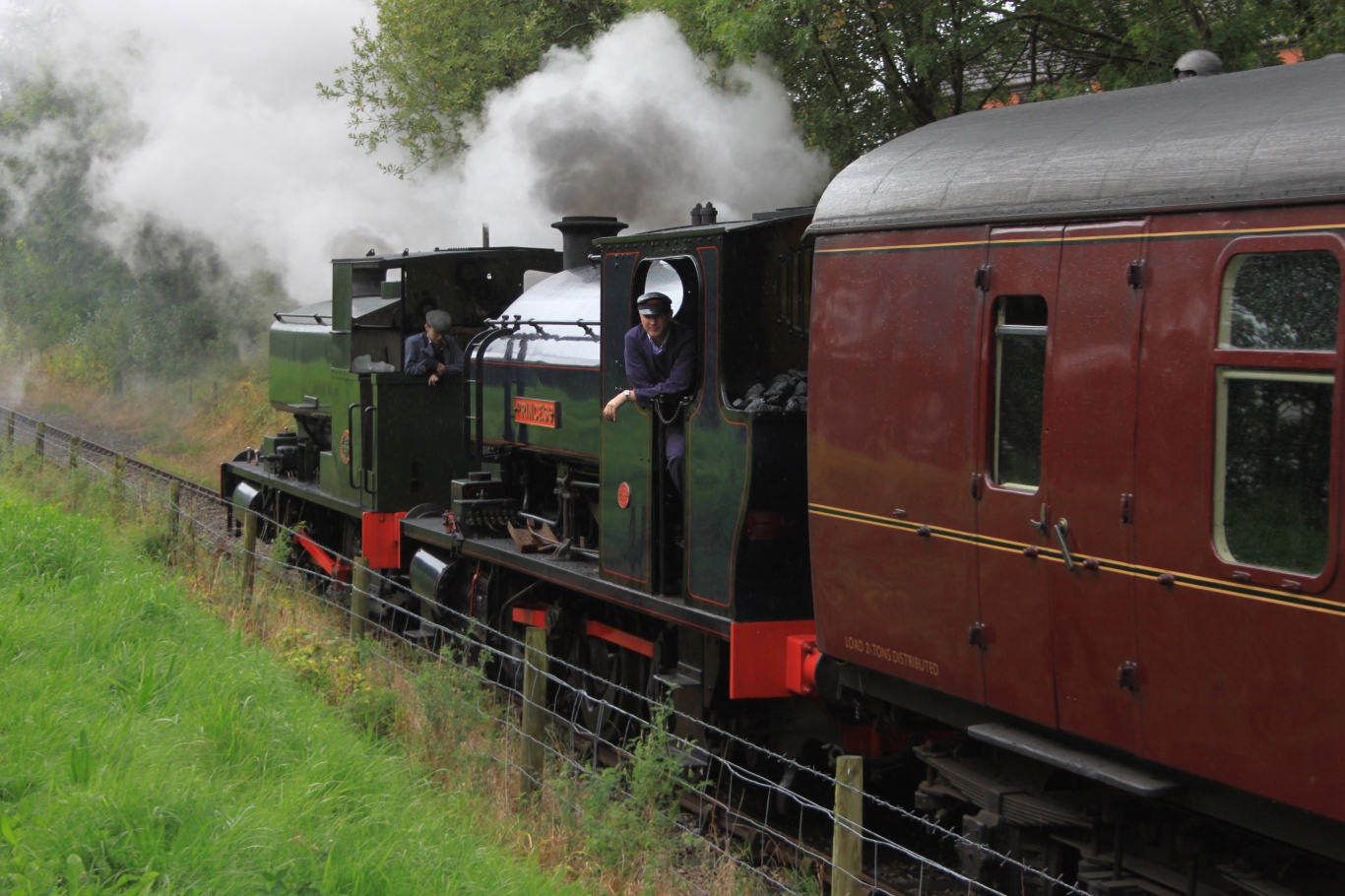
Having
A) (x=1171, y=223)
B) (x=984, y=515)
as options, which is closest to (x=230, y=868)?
(x=984, y=515)

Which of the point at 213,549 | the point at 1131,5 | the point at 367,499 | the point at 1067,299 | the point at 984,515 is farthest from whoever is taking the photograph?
the point at 213,549

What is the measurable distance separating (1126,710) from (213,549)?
370 inches

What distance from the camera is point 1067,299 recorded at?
4137mm

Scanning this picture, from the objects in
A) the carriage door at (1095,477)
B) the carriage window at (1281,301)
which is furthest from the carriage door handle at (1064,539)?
the carriage window at (1281,301)

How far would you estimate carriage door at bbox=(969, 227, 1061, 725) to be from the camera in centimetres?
422

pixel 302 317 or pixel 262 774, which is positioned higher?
pixel 302 317

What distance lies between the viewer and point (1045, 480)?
165 inches

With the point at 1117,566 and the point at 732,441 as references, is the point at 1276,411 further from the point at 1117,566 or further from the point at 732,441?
the point at 732,441

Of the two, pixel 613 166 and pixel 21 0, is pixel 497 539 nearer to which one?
pixel 613 166

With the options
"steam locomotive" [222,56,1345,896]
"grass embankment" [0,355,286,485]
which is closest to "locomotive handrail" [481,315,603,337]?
"steam locomotive" [222,56,1345,896]

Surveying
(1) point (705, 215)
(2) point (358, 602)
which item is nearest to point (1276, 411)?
(1) point (705, 215)

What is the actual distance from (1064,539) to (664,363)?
268cm

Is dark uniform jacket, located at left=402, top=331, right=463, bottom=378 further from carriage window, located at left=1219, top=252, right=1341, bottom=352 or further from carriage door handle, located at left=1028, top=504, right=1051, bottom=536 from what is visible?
carriage window, located at left=1219, top=252, right=1341, bottom=352

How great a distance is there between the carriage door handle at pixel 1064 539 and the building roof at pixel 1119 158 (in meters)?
0.92
